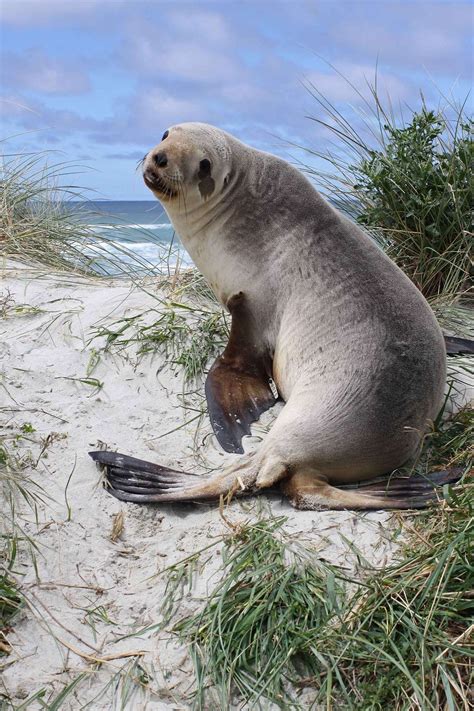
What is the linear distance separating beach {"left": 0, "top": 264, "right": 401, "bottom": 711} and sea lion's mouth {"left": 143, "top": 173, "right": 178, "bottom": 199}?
36.8 inches

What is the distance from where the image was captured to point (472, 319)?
19.5 feet

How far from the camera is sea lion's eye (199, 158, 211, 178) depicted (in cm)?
500

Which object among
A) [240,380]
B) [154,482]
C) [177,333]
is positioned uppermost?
[177,333]

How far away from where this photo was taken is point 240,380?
16.3ft

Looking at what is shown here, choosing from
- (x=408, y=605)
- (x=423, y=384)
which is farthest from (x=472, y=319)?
(x=408, y=605)

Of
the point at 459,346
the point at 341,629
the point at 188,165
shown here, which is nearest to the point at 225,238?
the point at 188,165

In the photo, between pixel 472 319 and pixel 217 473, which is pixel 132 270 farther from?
pixel 217 473

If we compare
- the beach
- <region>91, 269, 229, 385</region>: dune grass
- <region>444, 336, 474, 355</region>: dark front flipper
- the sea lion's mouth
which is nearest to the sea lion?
the sea lion's mouth

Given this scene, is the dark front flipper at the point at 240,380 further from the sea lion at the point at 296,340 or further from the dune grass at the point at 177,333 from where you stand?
the dune grass at the point at 177,333

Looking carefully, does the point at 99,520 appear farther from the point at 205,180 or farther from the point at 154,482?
the point at 205,180

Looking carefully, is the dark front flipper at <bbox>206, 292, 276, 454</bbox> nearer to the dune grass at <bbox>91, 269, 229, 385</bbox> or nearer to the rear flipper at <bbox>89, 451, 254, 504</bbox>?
the dune grass at <bbox>91, 269, 229, 385</bbox>

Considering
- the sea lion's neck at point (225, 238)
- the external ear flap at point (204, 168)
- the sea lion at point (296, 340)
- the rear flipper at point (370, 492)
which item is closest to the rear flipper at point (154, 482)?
the sea lion at point (296, 340)

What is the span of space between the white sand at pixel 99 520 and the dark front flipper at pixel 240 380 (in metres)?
0.13

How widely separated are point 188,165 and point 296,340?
1136 millimetres
